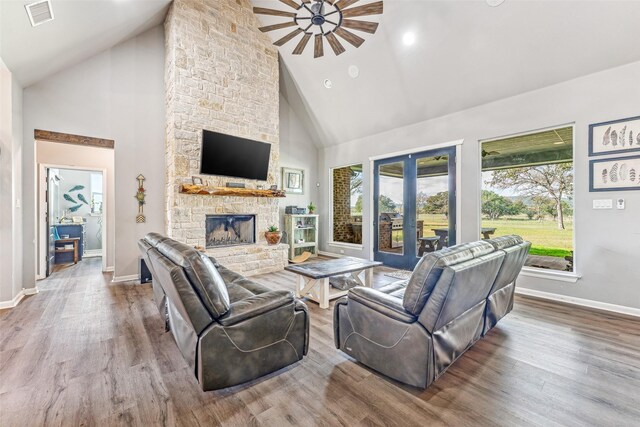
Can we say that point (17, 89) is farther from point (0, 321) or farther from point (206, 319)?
point (206, 319)

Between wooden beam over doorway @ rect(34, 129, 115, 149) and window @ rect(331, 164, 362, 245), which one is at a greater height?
wooden beam over doorway @ rect(34, 129, 115, 149)

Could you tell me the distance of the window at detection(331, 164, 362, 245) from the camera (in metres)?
6.84

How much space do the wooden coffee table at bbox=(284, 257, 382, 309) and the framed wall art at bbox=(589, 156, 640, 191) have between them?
2980 millimetres

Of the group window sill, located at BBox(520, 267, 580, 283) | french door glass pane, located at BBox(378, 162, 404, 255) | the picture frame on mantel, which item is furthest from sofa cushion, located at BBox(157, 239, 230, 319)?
the picture frame on mantel

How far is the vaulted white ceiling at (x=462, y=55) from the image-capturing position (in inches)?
126

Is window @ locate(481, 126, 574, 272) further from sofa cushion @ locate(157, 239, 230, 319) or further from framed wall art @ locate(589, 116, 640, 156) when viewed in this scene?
sofa cushion @ locate(157, 239, 230, 319)

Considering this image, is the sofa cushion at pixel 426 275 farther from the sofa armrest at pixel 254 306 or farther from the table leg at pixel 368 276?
the table leg at pixel 368 276

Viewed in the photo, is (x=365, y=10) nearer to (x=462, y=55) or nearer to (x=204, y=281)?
(x=462, y=55)

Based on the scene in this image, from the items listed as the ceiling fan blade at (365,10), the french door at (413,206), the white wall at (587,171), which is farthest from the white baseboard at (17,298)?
the white wall at (587,171)

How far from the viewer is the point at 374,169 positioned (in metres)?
6.22

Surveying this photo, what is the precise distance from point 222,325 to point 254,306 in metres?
0.23

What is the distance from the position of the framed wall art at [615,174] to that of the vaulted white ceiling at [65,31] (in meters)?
6.32

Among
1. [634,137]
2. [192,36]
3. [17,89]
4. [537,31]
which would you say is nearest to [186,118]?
[192,36]

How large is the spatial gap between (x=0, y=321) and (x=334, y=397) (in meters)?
3.75
